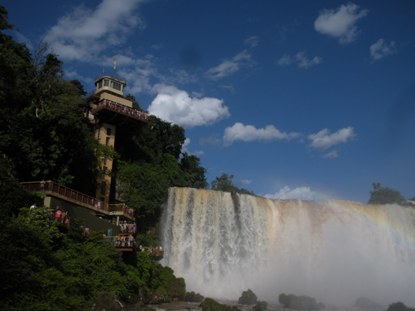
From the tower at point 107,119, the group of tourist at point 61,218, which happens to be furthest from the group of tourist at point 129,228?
the group of tourist at point 61,218

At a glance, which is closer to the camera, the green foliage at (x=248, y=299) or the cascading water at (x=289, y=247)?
the green foliage at (x=248, y=299)

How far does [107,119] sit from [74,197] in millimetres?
11487

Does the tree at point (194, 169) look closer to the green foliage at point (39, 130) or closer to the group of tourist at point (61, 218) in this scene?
the green foliage at point (39, 130)

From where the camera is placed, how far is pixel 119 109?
34.8 metres

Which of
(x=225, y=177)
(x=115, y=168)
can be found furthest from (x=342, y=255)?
(x=225, y=177)

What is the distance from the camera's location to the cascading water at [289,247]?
110 ft

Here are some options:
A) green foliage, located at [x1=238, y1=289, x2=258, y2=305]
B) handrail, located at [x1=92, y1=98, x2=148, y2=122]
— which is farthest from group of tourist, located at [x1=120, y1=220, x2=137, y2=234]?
→ handrail, located at [x1=92, y1=98, x2=148, y2=122]

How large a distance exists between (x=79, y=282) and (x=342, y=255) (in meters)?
24.3

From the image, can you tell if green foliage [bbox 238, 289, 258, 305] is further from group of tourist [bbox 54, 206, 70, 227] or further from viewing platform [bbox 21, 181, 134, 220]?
group of tourist [bbox 54, 206, 70, 227]

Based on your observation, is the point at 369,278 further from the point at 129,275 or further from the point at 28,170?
the point at 28,170

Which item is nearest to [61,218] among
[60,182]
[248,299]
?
[60,182]

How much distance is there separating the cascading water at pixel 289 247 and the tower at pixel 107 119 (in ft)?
16.5

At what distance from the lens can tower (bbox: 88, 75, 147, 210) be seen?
33.2 metres

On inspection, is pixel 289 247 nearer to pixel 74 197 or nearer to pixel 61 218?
pixel 74 197
